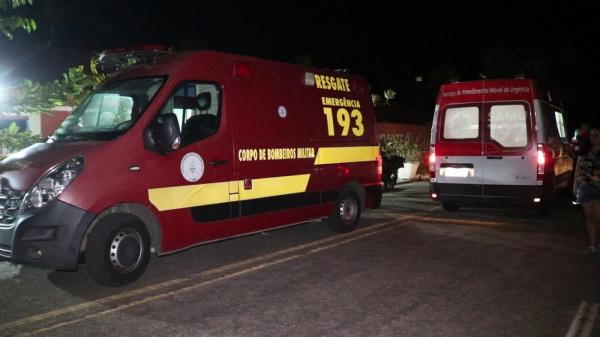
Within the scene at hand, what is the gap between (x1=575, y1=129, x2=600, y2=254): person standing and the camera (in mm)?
7109

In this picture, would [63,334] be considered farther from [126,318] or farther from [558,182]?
[558,182]

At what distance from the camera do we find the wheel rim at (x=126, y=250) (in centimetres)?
546

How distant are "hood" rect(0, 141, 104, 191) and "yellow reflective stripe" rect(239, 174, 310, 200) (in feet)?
6.62

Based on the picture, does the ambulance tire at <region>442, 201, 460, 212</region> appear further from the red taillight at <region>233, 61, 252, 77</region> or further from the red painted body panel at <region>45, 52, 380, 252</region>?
the red taillight at <region>233, 61, 252, 77</region>

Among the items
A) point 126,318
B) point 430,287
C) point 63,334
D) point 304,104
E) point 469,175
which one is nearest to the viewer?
point 63,334

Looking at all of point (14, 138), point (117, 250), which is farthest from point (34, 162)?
point (14, 138)

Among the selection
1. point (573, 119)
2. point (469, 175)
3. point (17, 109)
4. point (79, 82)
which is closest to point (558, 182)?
point (469, 175)

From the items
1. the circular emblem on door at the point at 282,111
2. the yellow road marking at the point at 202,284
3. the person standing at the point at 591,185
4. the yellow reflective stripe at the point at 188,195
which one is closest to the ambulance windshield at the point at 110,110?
the yellow reflective stripe at the point at 188,195

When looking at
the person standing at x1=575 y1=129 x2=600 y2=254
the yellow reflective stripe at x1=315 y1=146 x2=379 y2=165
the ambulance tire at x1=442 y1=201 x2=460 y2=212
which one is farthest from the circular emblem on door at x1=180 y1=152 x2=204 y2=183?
the ambulance tire at x1=442 y1=201 x2=460 y2=212

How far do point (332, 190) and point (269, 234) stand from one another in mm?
1220

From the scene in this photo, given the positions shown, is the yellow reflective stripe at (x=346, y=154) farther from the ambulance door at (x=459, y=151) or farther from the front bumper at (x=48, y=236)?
the front bumper at (x=48, y=236)

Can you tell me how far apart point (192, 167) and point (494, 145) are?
Answer: 19.9 ft

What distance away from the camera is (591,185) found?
714 cm

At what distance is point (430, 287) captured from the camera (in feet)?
18.3
